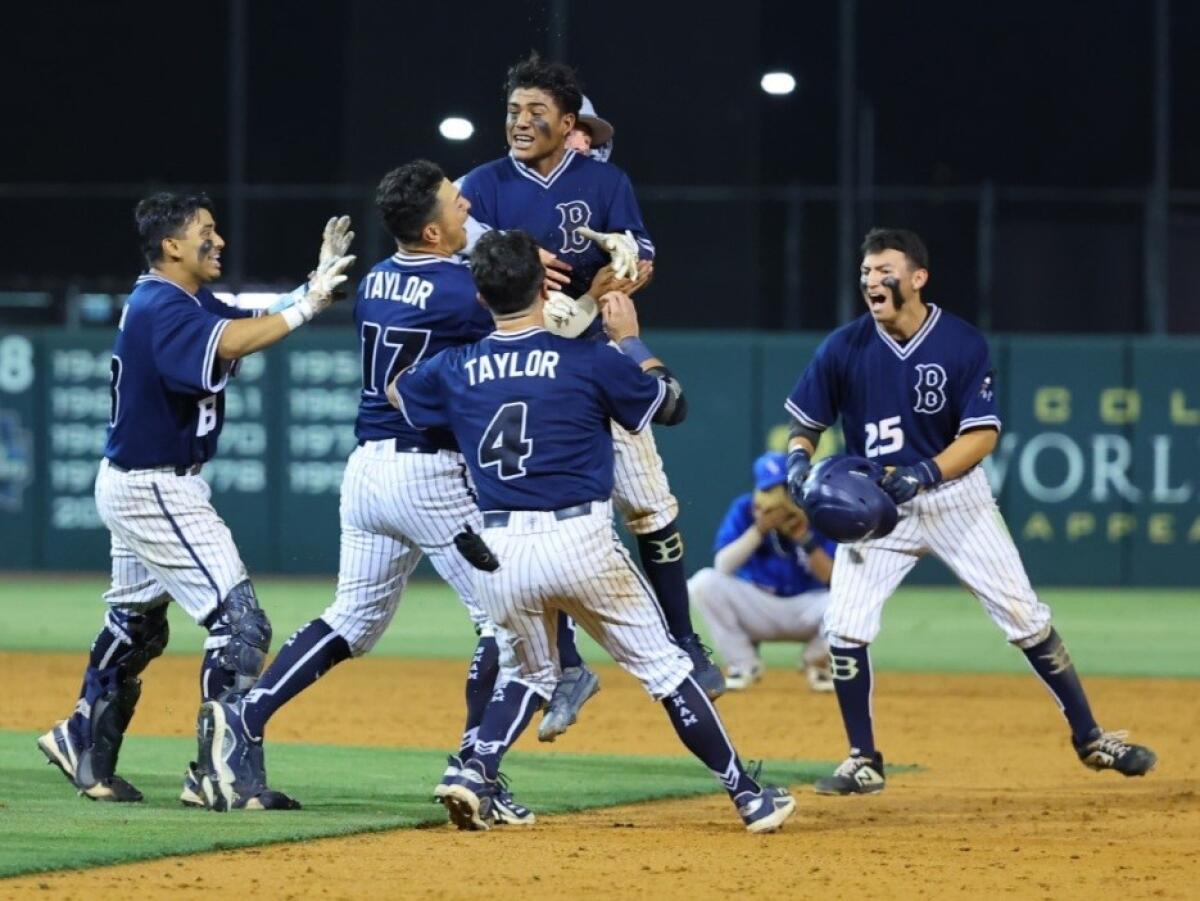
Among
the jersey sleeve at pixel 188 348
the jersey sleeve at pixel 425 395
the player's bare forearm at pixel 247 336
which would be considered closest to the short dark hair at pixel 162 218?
the jersey sleeve at pixel 188 348

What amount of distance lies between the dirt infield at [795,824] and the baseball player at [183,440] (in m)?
0.96

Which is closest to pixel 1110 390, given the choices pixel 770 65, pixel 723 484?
pixel 723 484

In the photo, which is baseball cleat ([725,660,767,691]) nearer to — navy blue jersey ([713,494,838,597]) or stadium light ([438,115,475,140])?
navy blue jersey ([713,494,838,597])

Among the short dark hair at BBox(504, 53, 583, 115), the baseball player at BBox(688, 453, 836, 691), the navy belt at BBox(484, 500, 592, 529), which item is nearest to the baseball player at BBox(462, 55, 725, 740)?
the short dark hair at BBox(504, 53, 583, 115)

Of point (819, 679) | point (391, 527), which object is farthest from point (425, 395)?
point (819, 679)

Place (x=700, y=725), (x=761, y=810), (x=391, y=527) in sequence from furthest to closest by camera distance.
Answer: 1. (x=391, y=527)
2. (x=761, y=810)
3. (x=700, y=725)

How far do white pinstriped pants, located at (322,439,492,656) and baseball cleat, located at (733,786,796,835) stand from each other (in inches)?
46.9

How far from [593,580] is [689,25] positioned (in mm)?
17562

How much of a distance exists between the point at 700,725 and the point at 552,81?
92.5 inches

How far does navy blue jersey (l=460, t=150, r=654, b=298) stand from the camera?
773 centimetres

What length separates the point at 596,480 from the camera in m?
6.96

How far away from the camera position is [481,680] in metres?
7.99

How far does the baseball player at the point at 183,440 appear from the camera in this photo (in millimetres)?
7434

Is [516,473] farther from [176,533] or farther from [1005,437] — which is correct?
[1005,437]
